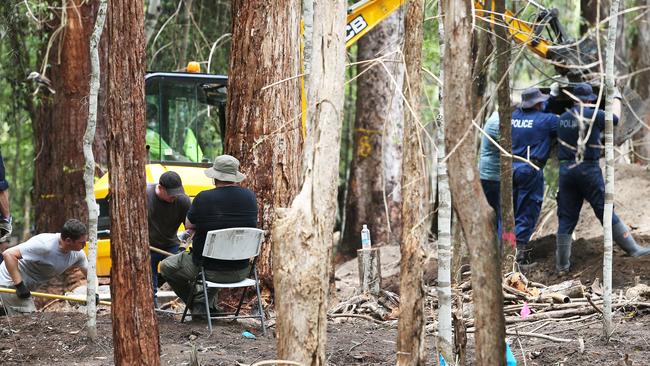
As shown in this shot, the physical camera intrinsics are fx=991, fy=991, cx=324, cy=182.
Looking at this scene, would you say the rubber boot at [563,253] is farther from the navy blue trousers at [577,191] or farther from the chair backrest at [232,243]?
the chair backrest at [232,243]

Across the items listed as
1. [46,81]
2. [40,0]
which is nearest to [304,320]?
[46,81]

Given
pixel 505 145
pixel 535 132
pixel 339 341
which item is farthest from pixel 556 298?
pixel 535 132

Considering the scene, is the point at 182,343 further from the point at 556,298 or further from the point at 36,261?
the point at 556,298

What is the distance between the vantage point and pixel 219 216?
9.12m

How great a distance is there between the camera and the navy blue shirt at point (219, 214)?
9.12 meters

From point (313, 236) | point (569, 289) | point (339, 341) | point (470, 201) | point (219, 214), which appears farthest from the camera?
point (569, 289)

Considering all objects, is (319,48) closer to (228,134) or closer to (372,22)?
(228,134)

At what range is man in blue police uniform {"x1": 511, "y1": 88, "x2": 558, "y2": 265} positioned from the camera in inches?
462

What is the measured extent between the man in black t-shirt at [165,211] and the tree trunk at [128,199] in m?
3.24

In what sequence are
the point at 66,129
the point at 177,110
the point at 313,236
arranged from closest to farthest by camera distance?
the point at 313,236 → the point at 177,110 → the point at 66,129

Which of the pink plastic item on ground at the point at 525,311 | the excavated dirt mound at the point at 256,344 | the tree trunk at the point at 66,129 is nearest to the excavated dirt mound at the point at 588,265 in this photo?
the pink plastic item on ground at the point at 525,311

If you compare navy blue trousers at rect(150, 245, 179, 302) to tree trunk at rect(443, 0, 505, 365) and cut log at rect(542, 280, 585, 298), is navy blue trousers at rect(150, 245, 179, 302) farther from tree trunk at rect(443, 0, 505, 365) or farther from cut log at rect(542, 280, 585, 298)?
tree trunk at rect(443, 0, 505, 365)

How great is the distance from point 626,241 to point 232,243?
481cm

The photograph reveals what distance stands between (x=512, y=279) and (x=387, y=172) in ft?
21.7
